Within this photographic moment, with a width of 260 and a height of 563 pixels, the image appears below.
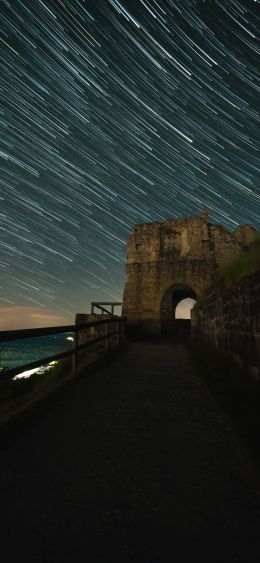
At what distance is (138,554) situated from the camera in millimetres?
1312

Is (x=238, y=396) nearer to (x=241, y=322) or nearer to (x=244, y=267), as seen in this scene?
(x=241, y=322)

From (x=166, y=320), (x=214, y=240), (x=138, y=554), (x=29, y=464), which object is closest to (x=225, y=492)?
(x=138, y=554)

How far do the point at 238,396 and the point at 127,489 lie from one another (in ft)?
6.05

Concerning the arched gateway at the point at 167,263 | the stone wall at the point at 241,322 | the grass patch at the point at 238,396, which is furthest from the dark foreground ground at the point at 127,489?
the arched gateway at the point at 167,263

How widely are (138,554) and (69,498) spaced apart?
0.59 m

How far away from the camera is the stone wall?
3.20 m

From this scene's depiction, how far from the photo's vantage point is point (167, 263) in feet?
55.2

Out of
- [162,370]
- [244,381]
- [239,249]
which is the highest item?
[239,249]

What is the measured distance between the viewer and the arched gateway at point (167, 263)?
637 inches

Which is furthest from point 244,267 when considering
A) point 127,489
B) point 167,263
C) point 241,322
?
point 167,263

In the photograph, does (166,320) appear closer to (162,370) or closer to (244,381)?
(162,370)

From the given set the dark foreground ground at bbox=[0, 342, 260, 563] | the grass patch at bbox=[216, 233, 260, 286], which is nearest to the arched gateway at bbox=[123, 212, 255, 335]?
the grass patch at bbox=[216, 233, 260, 286]

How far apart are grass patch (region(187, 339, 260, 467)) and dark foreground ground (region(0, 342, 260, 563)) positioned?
0.12 meters

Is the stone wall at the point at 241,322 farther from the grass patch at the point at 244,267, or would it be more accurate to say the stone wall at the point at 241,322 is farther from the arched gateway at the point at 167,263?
the arched gateway at the point at 167,263
